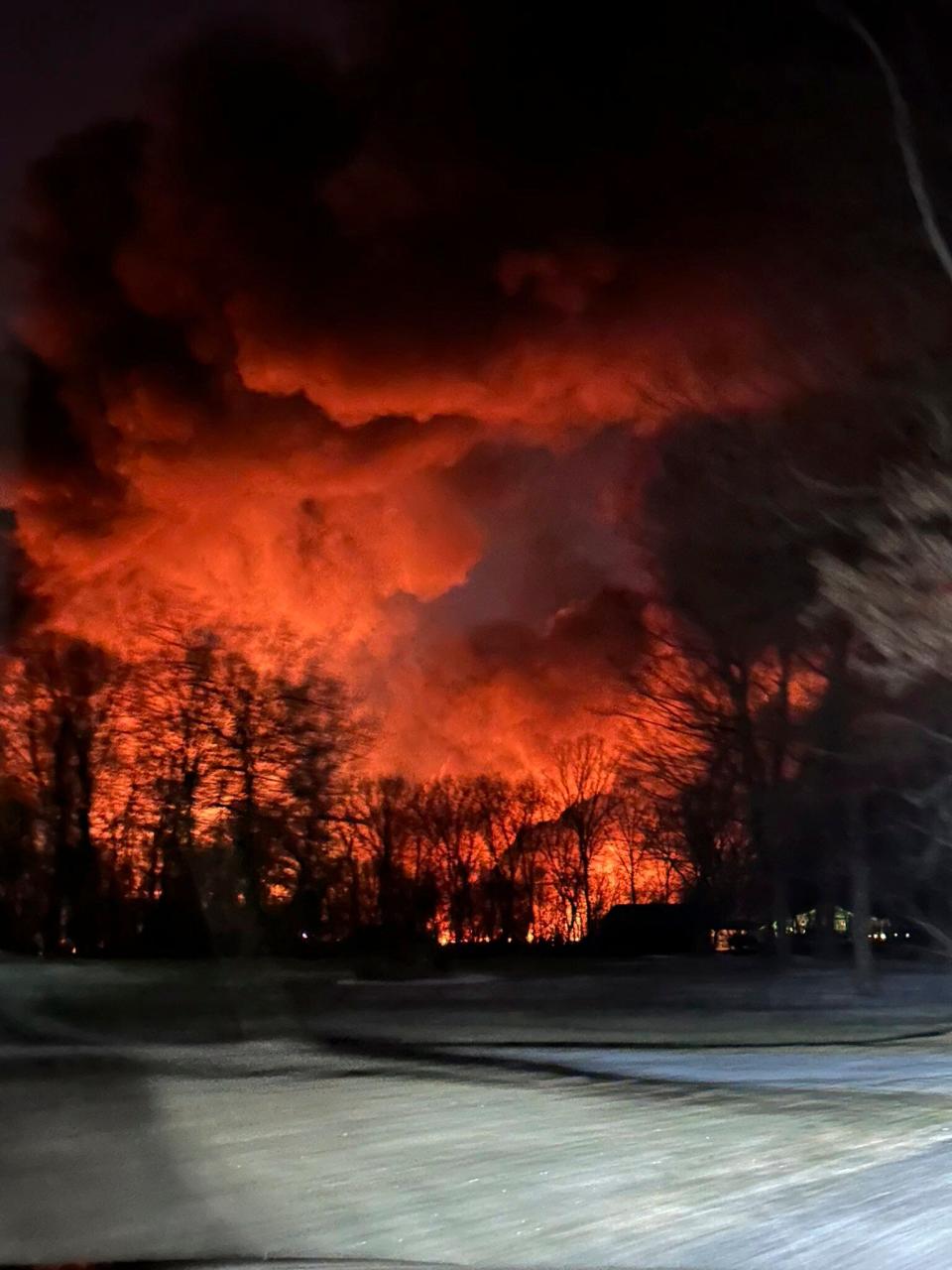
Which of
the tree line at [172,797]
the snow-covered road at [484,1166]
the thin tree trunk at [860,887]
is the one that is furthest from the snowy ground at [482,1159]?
the tree line at [172,797]

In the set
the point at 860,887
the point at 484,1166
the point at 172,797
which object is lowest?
the point at 484,1166

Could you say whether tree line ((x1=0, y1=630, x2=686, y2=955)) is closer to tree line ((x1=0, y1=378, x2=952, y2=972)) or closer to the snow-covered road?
tree line ((x1=0, y1=378, x2=952, y2=972))

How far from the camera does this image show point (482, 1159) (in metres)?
8.93

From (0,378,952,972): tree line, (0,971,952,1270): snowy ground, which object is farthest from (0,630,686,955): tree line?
(0,971,952,1270): snowy ground

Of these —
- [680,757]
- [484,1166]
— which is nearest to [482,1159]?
[484,1166]

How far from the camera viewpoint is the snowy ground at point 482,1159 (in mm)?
7109

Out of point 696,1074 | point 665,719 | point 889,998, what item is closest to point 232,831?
point 665,719

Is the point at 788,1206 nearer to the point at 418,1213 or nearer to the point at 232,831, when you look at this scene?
the point at 418,1213

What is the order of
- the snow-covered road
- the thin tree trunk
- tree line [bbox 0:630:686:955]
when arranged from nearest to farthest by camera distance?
the snow-covered road
the thin tree trunk
tree line [bbox 0:630:686:955]

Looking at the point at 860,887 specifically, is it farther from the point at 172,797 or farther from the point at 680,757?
the point at 172,797

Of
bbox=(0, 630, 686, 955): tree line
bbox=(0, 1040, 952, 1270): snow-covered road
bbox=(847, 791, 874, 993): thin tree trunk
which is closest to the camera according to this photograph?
bbox=(0, 1040, 952, 1270): snow-covered road

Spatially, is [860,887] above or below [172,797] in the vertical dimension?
below

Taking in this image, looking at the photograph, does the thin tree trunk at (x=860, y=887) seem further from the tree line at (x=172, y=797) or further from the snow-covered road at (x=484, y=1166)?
the snow-covered road at (x=484, y=1166)

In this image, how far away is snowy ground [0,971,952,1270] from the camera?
23.3ft
